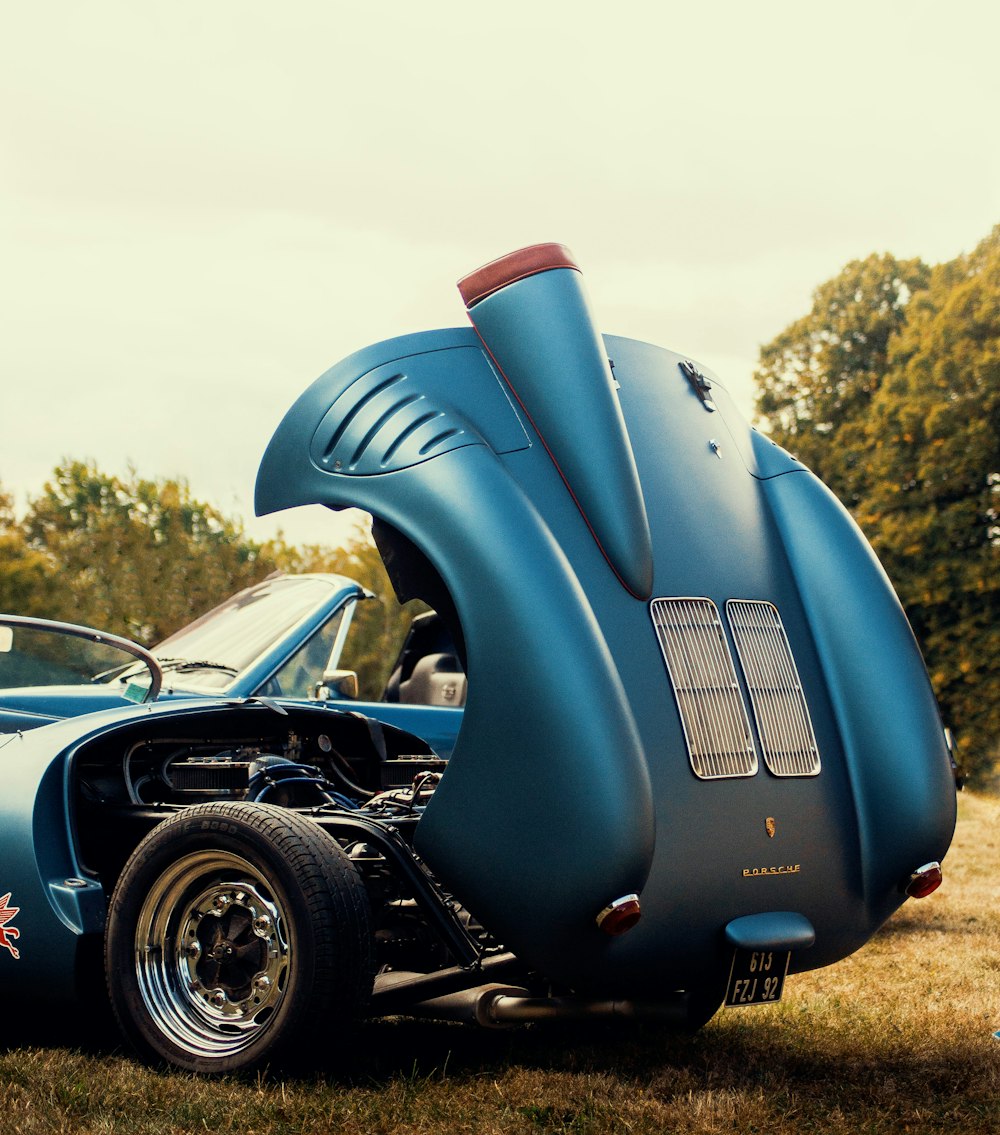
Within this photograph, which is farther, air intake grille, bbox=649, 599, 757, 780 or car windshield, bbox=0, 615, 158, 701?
car windshield, bbox=0, 615, 158, 701

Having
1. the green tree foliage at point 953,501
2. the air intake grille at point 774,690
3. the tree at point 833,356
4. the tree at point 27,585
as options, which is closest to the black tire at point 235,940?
the air intake grille at point 774,690

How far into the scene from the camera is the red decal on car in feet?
15.2

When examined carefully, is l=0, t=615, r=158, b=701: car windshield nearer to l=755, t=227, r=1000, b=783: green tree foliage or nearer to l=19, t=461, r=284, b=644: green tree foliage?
l=19, t=461, r=284, b=644: green tree foliage

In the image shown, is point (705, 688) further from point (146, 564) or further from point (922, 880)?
point (146, 564)

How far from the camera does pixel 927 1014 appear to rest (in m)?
5.42

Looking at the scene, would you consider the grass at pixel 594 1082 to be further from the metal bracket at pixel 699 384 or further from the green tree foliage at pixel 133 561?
the green tree foliage at pixel 133 561

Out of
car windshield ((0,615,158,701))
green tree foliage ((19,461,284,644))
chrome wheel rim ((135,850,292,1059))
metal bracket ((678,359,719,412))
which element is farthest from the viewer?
green tree foliage ((19,461,284,644))

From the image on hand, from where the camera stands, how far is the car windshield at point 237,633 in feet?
25.7

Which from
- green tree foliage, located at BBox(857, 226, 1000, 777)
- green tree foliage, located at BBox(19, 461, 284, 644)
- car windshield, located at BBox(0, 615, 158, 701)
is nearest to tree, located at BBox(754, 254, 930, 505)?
green tree foliage, located at BBox(857, 226, 1000, 777)

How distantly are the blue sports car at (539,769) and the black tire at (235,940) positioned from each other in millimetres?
10

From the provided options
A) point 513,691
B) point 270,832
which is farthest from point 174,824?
point 513,691

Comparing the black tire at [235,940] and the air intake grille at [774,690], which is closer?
the black tire at [235,940]

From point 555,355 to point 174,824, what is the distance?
77.8 inches

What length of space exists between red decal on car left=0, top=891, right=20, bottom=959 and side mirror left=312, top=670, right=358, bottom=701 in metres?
3.49
